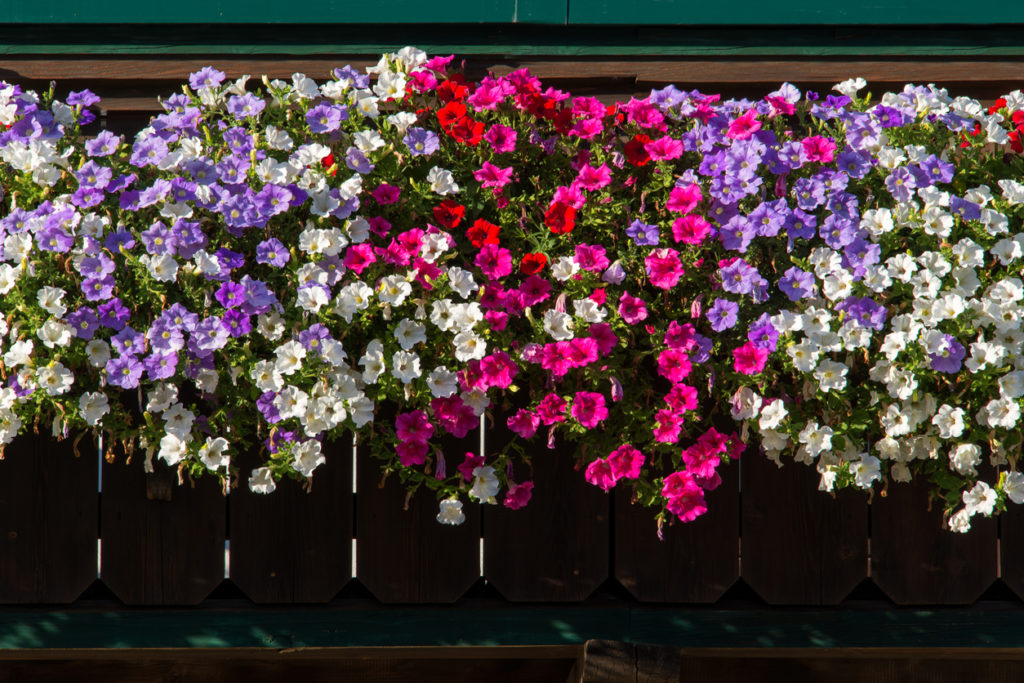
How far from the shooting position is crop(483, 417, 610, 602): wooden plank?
2413 mm

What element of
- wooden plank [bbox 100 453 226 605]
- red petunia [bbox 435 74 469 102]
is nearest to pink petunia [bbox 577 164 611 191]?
Answer: red petunia [bbox 435 74 469 102]

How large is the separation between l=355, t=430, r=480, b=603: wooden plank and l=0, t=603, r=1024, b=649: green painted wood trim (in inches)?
2.4

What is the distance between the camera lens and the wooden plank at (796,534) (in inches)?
95.5

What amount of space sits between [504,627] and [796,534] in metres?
0.70

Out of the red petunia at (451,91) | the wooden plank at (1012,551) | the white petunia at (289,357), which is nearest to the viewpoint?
the white petunia at (289,357)

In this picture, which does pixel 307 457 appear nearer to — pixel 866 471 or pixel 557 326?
pixel 557 326

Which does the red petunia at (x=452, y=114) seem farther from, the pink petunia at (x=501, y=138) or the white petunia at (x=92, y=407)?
the white petunia at (x=92, y=407)

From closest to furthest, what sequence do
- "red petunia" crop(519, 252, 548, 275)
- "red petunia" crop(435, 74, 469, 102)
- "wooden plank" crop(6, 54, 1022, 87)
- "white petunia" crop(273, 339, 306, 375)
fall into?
"white petunia" crop(273, 339, 306, 375), "red petunia" crop(519, 252, 548, 275), "red petunia" crop(435, 74, 469, 102), "wooden plank" crop(6, 54, 1022, 87)

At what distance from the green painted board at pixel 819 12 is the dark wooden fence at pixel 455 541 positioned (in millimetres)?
1223

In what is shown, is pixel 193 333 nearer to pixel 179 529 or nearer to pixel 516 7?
pixel 179 529

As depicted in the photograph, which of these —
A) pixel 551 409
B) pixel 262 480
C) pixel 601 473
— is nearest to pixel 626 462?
pixel 601 473

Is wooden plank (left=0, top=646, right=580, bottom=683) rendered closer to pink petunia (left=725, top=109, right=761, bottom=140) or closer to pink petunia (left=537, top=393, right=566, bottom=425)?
pink petunia (left=537, top=393, right=566, bottom=425)

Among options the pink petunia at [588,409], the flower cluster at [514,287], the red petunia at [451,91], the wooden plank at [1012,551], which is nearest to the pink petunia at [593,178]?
the flower cluster at [514,287]

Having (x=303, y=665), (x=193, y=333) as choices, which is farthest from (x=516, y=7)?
(x=303, y=665)
